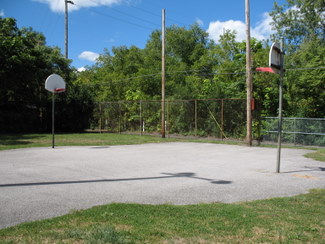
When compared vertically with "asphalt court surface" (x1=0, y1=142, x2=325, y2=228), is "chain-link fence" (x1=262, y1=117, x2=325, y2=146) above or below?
above

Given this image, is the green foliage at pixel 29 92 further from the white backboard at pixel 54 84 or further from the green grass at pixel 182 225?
the green grass at pixel 182 225

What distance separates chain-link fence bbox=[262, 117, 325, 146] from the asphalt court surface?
5.03 m

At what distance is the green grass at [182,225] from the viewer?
3.64 m

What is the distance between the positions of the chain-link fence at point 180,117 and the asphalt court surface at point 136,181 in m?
8.17

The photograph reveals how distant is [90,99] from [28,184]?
2318 cm

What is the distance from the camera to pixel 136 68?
44719mm

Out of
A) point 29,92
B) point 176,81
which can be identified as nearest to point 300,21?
point 176,81

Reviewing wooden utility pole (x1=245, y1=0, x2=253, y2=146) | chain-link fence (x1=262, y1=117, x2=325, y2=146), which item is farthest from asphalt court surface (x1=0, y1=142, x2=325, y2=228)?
wooden utility pole (x1=245, y1=0, x2=253, y2=146)

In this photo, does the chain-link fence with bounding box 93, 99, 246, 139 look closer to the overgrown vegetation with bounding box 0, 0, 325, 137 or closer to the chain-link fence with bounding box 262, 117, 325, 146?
the overgrown vegetation with bounding box 0, 0, 325, 137

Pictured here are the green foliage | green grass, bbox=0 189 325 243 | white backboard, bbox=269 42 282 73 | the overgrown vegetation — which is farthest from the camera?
the green foliage

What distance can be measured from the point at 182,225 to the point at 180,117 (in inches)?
721

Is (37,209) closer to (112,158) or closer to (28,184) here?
(28,184)

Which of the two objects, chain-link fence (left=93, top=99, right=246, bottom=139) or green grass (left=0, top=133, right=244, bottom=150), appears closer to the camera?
green grass (left=0, top=133, right=244, bottom=150)

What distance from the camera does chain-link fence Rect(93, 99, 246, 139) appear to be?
1928 cm
